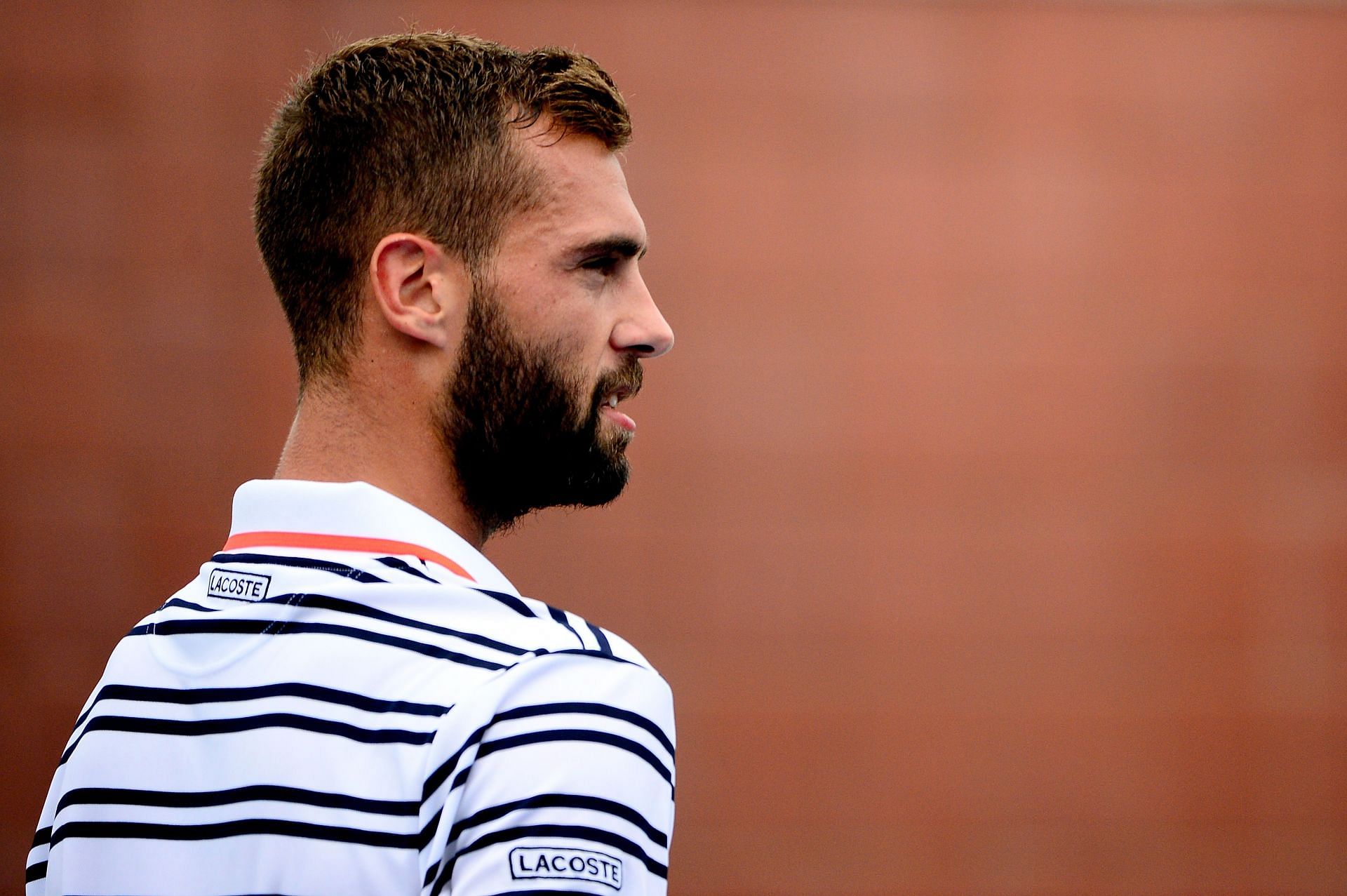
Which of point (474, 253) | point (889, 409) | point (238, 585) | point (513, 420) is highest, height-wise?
point (889, 409)

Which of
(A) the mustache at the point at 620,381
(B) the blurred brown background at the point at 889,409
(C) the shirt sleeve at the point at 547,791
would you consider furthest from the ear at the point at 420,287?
(B) the blurred brown background at the point at 889,409

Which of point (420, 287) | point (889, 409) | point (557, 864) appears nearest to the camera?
point (557, 864)

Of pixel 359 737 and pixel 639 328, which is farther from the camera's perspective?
pixel 639 328

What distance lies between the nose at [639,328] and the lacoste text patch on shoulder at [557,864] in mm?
407

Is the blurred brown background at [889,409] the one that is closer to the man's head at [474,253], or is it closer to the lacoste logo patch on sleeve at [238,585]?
the man's head at [474,253]

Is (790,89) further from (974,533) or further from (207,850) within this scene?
(207,850)

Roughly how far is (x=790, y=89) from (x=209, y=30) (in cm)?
157

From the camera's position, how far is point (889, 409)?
9.48ft

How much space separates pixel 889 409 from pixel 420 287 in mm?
2229

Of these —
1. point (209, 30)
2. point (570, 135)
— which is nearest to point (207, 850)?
point (570, 135)

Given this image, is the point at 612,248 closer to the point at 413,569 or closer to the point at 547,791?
the point at 413,569

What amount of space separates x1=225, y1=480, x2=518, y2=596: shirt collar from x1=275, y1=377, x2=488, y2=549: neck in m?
0.04

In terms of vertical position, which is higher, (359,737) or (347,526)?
(347,526)

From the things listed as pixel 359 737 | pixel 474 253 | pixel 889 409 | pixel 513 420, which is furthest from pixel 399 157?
pixel 889 409
